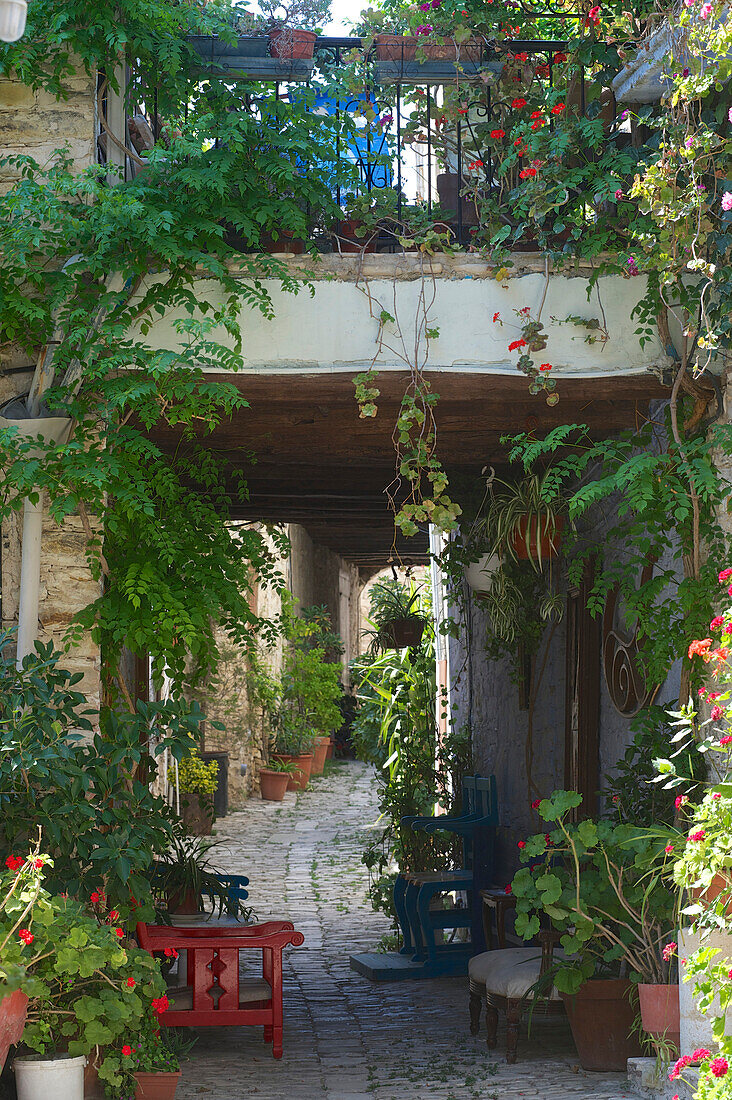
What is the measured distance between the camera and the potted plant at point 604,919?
4172 millimetres

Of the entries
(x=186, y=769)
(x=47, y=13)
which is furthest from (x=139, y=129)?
(x=186, y=769)

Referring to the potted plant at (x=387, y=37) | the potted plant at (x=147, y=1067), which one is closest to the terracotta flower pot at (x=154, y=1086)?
the potted plant at (x=147, y=1067)

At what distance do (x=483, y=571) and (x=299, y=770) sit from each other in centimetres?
928

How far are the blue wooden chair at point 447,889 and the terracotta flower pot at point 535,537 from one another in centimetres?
207

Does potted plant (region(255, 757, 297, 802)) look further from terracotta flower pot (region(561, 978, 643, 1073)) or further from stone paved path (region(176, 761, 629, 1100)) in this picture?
terracotta flower pot (region(561, 978, 643, 1073))

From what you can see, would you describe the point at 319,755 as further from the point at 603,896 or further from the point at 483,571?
the point at 603,896

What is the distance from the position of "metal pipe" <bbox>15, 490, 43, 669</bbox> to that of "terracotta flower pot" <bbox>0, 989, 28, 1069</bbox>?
50.1 inches

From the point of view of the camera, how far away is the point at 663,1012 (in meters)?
4.03

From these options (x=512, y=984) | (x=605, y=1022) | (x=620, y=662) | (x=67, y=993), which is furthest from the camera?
(x=620, y=662)

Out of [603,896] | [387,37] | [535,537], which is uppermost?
[387,37]

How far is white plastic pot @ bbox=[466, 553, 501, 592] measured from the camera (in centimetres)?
641

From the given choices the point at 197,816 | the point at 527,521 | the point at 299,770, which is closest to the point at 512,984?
the point at 527,521

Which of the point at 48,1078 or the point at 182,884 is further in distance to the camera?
the point at 182,884

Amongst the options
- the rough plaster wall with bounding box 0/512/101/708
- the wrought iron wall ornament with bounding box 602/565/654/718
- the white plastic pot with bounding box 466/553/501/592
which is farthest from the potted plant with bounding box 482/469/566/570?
the rough plaster wall with bounding box 0/512/101/708
